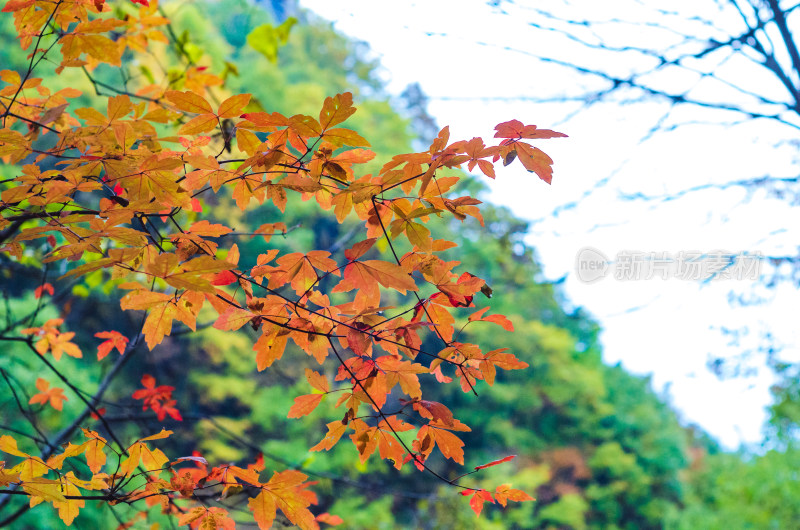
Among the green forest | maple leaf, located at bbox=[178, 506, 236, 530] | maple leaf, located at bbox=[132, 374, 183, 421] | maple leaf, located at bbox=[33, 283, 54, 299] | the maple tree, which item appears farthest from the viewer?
the green forest

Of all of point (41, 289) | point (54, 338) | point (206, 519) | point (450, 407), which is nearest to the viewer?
point (206, 519)

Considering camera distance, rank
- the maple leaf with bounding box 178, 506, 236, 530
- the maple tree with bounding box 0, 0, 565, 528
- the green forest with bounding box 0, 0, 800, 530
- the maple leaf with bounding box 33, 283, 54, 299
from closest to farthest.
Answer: the maple tree with bounding box 0, 0, 565, 528 → the maple leaf with bounding box 178, 506, 236, 530 → the maple leaf with bounding box 33, 283, 54, 299 → the green forest with bounding box 0, 0, 800, 530

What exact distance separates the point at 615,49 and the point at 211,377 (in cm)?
689

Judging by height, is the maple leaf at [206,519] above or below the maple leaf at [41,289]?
below

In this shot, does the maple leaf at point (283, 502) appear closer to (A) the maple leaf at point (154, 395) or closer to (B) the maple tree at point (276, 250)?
(B) the maple tree at point (276, 250)

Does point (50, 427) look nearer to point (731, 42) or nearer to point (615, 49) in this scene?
point (615, 49)

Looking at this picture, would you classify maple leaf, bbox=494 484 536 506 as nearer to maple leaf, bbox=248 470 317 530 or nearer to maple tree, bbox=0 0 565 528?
maple tree, bbox=0 0 565 528

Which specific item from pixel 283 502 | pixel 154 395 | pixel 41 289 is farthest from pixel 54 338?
pixel 283 502

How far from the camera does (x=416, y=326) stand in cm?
72

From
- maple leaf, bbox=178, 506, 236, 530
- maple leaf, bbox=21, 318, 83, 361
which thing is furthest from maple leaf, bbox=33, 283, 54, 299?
maple leaf, bbox=178, 506, 236, 530

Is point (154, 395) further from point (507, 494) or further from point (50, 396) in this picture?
point (507, 494)

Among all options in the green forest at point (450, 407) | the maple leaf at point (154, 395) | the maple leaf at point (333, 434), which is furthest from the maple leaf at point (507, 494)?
the green forest at point (450, 407)

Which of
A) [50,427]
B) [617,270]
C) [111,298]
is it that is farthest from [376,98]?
[617,270]

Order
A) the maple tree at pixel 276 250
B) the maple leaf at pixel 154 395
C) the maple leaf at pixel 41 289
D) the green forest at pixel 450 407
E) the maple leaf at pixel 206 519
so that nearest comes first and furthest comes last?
the maple tree at pixel 276 250 → the maple leaf at pixel 206 519 → the maple leaf at pixel 41 289 → the maple leaf at pixel 154 395 → the green forest at pixel 450 407
